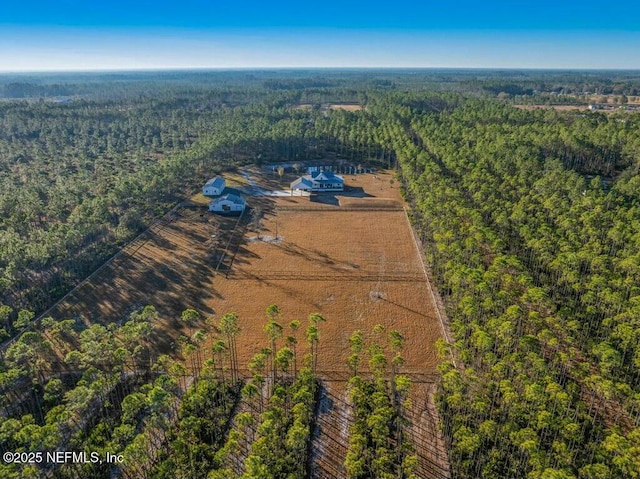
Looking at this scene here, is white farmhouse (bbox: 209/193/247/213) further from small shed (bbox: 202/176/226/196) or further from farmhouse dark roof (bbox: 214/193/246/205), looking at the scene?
small shed (bbox: 202/176/226/196)

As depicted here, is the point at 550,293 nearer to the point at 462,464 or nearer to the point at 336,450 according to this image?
the point at 462,464

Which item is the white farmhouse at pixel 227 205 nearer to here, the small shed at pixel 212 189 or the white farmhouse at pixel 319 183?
the small shed at pixel 212 189

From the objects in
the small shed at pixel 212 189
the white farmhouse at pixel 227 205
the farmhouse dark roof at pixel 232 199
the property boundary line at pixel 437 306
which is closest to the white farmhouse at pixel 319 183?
the farmhouse dark roof at pixel 232 199

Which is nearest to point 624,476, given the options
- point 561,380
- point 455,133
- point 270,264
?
point 561,380

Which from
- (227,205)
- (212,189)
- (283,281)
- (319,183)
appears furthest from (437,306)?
(212,189)

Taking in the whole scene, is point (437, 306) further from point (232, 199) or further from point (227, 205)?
point (232, 199)

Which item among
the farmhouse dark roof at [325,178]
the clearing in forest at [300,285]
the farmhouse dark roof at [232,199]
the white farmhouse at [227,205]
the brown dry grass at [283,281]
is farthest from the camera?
the farmhouse dark roof at [325,178]
